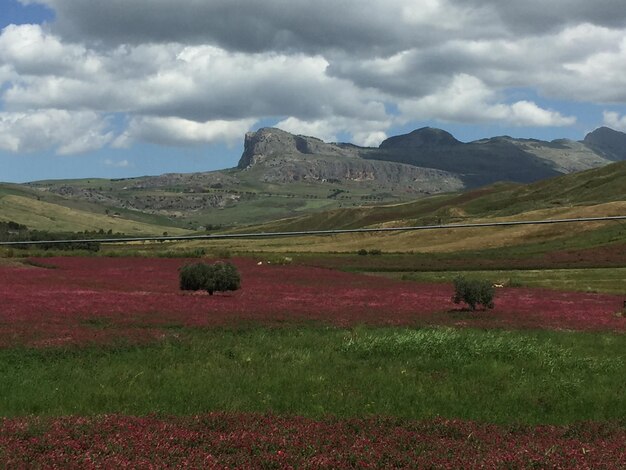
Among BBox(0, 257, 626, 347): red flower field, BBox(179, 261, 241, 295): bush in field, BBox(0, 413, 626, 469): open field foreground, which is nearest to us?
BBox(0, 413, 626, 469): open field foreground

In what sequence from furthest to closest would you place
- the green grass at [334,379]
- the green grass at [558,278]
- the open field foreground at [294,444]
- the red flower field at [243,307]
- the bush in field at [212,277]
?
the green grass at [558,278] → the bush in field at [212,277] → the red flower field at [243,307] → the green grass at [334,379] → the open field foreground at [294,444]

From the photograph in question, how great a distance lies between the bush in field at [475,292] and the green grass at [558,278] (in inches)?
947

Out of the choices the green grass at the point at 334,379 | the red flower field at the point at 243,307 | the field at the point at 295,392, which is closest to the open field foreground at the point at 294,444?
Result: the field at the point at 295,392

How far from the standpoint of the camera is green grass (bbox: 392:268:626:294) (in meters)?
64.1

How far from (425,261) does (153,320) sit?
241ft

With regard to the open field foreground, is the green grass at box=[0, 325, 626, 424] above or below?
below

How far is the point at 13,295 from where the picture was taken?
3612 centimetres

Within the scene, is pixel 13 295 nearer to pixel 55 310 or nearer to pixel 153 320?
pixel 55 310

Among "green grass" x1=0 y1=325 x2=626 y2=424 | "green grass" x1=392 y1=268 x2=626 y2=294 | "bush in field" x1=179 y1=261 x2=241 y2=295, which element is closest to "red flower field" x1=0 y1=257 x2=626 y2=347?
"bush in field" x1=179 y1=261 x2=241 y2=295

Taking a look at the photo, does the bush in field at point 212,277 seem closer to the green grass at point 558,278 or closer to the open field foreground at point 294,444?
the green grass at point 558,278

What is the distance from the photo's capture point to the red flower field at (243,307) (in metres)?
26.4

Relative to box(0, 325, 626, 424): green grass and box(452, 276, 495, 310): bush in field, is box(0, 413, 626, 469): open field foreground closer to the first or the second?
box(0, 325, 626, 424): green grass

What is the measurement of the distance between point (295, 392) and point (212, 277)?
32.4m

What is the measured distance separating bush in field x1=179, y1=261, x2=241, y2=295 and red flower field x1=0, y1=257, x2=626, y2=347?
130 cm
